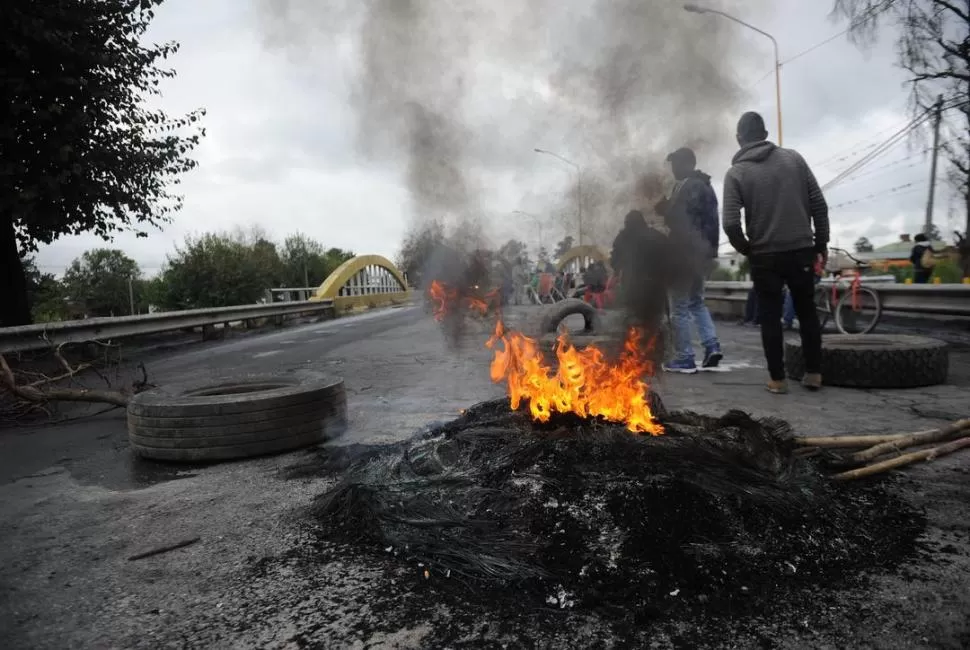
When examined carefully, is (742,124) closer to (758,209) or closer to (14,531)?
(758,209)

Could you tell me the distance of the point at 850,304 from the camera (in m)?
10.7

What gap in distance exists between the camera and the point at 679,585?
2.09m

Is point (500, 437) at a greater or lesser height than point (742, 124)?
lesser

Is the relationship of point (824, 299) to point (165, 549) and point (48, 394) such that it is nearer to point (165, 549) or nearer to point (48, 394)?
point (165, 549)

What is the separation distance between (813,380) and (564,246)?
2.56 m

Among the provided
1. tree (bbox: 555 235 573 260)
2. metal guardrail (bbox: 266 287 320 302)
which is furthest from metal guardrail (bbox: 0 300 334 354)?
tree (bbox: 555 235 573 260)

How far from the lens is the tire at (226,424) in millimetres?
3980

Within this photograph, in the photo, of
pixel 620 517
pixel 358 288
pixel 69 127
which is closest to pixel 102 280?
pixel 358 288

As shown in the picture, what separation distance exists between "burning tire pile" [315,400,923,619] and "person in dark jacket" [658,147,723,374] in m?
2.61

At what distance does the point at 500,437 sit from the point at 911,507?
1922 mm

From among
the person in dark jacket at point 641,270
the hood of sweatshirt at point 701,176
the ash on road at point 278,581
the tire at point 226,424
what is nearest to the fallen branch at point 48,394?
the ash on road at point 278,581

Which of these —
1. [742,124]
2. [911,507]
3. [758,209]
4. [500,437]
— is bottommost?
[911,507]

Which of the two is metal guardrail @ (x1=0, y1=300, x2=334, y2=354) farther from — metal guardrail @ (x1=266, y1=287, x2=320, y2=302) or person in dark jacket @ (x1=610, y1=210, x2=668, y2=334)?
person in dark jacket @ (x1=610, y1=210, x2=668, y2=334)

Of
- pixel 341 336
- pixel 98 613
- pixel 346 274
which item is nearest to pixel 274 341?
pixel 341 336
